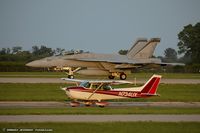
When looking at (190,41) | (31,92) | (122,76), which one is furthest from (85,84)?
(190,41)

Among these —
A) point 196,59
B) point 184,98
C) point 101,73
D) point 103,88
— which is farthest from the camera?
point 196,59

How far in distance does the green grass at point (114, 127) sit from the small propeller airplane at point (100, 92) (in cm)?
761

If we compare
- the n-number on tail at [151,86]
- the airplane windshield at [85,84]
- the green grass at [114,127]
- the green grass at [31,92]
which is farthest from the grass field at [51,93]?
the green grass at [114,127]

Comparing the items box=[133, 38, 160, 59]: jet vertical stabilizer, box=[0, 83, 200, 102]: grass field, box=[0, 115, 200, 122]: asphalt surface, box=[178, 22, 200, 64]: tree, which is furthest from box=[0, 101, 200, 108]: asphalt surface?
box=[178, 22, 200, 64]: tree

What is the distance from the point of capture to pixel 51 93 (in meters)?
37.4

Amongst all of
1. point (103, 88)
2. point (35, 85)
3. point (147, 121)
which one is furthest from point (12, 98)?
point (147, 121)

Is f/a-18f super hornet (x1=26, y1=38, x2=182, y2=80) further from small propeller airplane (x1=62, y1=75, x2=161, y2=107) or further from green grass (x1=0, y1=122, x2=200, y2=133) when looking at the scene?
green grass (x1=0, y1=122, x2=200, y2=133)

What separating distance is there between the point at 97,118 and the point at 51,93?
49.6ft

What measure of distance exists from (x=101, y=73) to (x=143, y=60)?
683 cm

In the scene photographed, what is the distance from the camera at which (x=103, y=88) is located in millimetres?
29750

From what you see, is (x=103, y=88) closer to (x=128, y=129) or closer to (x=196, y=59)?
(x=128, y=129)

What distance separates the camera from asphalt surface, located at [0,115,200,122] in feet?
71.7

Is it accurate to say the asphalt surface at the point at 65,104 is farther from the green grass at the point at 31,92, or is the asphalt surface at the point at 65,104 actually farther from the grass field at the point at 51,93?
the green grass at the point at 31,92

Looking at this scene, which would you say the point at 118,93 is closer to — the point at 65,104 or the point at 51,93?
the point at 65,104
